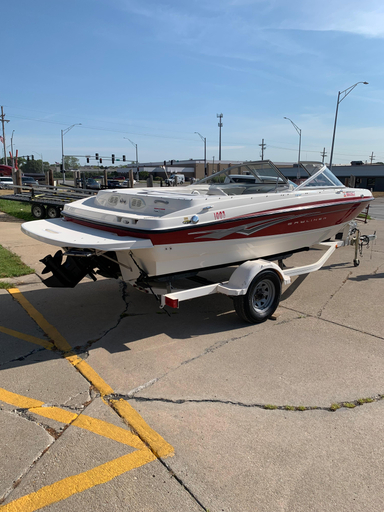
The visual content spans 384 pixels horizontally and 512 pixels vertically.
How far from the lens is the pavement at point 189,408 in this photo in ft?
8.27

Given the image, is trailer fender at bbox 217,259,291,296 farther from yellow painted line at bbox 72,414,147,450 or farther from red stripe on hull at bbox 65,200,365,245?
yellow painted line at bbox 72,414,147,450

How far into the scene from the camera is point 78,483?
2.56 m

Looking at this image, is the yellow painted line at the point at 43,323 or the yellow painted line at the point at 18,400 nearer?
the yellow painted line at the point at 18,400

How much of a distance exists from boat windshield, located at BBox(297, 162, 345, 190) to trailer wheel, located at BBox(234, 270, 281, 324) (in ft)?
6.56

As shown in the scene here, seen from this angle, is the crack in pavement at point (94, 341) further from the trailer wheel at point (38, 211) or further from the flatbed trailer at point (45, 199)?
the trailer wheel at point (38, 211)

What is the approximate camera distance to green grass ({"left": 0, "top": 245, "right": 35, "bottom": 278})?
24.1ft

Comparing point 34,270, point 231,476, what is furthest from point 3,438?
point 34,270

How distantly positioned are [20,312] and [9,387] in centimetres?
205

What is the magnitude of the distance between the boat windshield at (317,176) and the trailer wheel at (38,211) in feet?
37.4

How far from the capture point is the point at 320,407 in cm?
343

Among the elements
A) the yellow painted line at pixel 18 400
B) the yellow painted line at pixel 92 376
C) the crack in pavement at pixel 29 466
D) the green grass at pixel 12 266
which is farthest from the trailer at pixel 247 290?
the green grass at pixel 12 266

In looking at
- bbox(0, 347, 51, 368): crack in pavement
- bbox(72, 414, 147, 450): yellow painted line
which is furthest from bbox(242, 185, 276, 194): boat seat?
bbox(72, 414, 147, 450): yellow painted line

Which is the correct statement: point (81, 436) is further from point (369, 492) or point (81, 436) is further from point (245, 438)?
point (369, 492)

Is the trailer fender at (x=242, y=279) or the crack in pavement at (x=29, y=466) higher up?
the trailer fender at (x=242, y=279)
